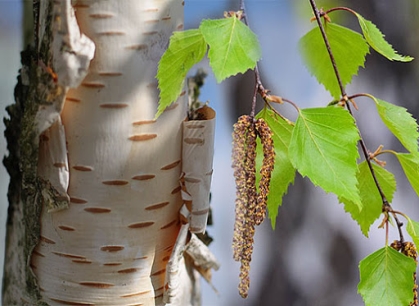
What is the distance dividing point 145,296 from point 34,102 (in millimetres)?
171

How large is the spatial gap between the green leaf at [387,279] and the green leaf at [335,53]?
156mm

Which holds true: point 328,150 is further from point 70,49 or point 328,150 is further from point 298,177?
point 298,177

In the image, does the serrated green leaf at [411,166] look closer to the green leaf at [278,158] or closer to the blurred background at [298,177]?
the green leaf at [278,158]

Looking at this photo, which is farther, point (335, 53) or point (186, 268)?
point (186, 268)

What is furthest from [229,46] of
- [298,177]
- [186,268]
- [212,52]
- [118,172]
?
[298,177]

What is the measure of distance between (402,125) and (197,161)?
16cm

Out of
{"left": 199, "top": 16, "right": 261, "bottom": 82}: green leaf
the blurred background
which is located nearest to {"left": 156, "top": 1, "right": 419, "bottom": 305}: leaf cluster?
{"left": 199, "top": 16, "right": 261, "bottom": 82}: green leaf

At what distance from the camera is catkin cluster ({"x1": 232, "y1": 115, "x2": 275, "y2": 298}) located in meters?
0.36

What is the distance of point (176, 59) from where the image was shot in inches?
14.5

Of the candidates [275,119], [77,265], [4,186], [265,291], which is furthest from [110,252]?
[265,291]

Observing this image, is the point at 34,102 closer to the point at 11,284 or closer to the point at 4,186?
the point at 11,284

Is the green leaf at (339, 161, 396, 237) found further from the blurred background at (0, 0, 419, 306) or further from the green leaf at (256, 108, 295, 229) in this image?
the blurred background at (0, 0, 419, 306)

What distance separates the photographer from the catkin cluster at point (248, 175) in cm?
36

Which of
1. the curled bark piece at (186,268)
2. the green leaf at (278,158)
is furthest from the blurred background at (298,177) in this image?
the green leaf at (278,158)
